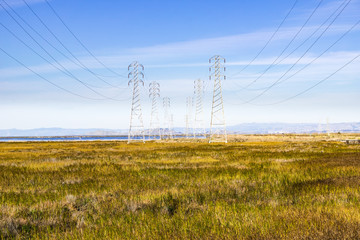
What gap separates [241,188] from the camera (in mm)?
9984

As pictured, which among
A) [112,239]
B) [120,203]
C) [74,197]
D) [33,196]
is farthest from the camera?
[33,196]

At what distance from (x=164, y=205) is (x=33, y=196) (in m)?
4.36

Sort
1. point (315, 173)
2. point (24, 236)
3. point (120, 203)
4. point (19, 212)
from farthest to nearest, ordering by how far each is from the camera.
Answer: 1. point (315, 173)
2. point (120, 203)
3. point (19, 212)
4. point (24, 236)

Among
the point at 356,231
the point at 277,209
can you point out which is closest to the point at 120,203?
the point at 277,209

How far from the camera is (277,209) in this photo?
6707mm

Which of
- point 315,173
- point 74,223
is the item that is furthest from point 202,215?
point 315,173

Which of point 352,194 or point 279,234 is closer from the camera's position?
point 279,234

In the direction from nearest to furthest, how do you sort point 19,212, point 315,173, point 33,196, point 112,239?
point 112,239, point 19,212, point 33,196, point 315,173

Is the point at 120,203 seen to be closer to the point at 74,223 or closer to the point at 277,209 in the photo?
the point at 74,223

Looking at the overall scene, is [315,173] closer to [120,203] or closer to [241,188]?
[241,188]

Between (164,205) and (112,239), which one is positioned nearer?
(112,239)

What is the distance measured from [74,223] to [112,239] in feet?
6.12

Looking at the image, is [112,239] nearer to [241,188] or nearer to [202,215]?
[202,215]

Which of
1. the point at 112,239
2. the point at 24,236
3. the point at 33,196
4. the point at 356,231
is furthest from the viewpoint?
the point at 33,196
